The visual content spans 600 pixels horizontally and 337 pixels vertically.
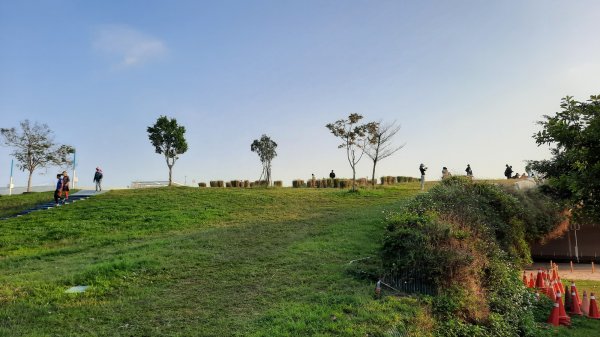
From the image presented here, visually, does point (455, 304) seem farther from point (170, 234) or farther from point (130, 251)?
point (170, 234)

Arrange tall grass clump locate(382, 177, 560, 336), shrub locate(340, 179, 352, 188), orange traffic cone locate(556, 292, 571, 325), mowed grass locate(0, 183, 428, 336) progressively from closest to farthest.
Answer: mowed grass locate(0, 183, 428, 336) → tall grass clump locate(382, 177, 560, 336) → orange traffic cone locate(556, 292, 571, 325) → shrub locate(340, 179, 352, 188)

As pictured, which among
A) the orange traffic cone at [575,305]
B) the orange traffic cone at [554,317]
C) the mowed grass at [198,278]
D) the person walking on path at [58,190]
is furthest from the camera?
the person walking on path at [58,190]

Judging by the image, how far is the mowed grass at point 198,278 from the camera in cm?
583

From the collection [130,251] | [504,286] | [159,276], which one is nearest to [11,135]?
[130,251]

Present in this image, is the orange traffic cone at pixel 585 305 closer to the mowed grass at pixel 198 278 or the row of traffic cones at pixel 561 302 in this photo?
the row of traffic cones at pixel 561 302

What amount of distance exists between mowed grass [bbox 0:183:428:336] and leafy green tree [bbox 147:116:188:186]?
14.6 m

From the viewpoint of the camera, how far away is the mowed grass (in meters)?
5.83

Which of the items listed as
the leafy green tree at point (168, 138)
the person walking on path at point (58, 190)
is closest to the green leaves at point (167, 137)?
the leafy green tree at point (168, 138)

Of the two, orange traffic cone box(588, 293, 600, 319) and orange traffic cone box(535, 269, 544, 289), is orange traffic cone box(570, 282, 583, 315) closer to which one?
orange traffic cone box(588, 293, 600, 319)

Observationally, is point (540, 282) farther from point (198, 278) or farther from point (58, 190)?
point (58, 190)

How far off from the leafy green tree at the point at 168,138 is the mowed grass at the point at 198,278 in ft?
47.8

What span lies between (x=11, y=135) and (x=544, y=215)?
3414 cm

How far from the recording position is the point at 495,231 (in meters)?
12.3

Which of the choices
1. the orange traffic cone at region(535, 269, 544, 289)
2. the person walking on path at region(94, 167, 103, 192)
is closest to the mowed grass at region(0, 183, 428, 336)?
the orange traffic cone at region(535, 269, 544, 289)
